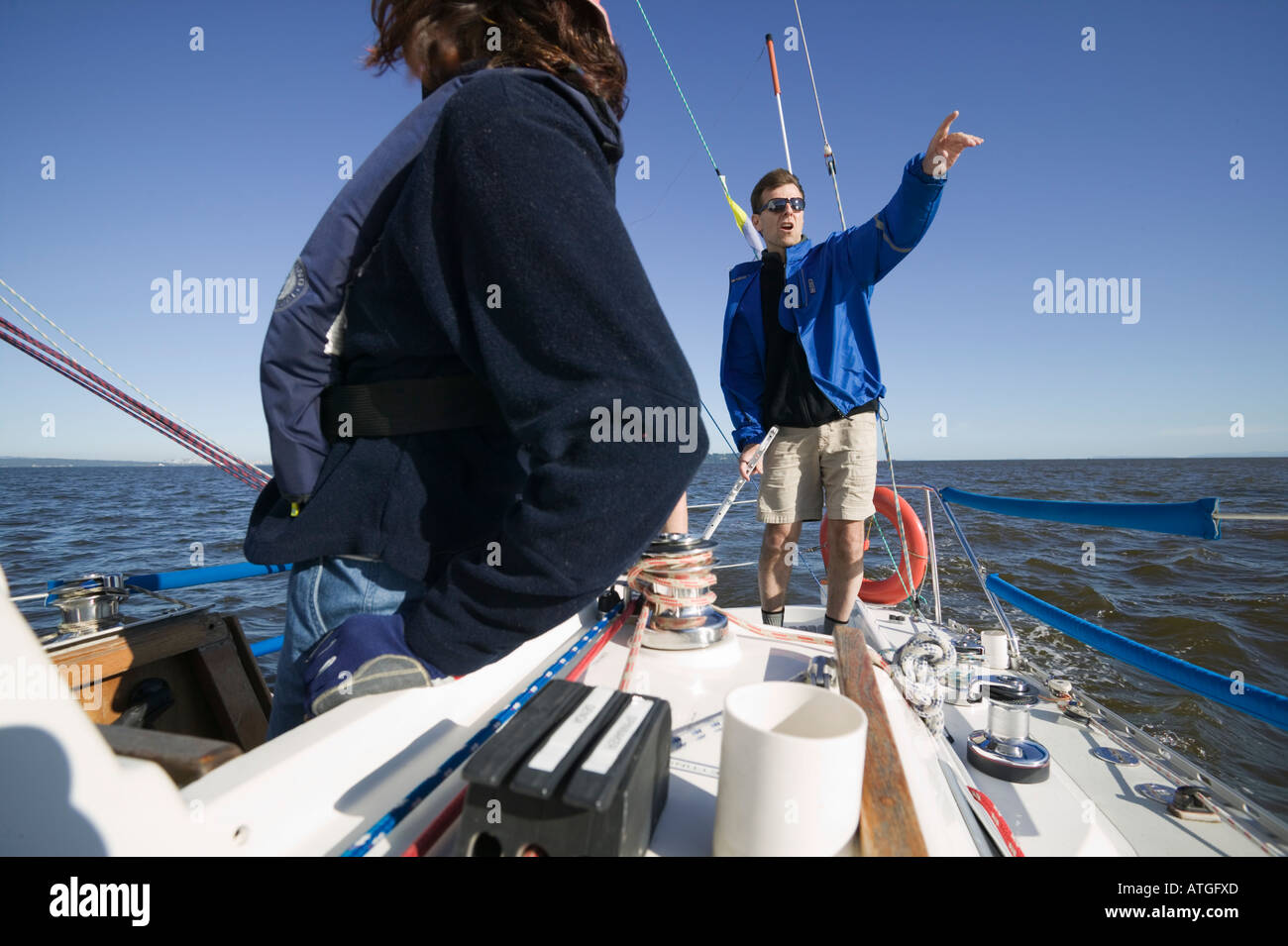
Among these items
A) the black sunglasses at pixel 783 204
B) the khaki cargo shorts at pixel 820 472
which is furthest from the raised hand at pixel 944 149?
the khaki cargo shorts at pixel 820 472

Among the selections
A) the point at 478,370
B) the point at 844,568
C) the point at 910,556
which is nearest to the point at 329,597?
the point at 478,370

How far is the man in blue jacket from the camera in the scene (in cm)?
266

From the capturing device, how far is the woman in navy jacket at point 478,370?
2.29 feet

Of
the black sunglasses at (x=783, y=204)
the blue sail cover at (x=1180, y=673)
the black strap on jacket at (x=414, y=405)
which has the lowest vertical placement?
the blue sail cover at (x=1180, y=673)

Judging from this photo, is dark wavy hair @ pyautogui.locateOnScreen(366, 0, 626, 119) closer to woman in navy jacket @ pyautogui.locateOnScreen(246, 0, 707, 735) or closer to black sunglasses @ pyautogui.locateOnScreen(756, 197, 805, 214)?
woman in navy jacket @ pyautogui.locateOnScreen(246, 0, 707, 735)

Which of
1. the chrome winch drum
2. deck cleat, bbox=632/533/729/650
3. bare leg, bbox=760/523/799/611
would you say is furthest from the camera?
bare leg, bbox=760/523/799/611

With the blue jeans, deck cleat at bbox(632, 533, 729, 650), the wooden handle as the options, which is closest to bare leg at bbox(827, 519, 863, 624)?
deck cleat at bbox(632, 533, 729, 650)

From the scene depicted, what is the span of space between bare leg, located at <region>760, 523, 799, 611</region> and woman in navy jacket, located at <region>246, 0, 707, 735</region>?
2.08 meters

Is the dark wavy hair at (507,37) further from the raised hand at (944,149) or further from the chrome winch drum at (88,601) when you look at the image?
the chrome winch drum at (88,601)

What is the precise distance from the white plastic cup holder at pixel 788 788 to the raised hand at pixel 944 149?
2.29 m

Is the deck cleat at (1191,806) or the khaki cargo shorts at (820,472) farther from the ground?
the khaki cargo shorts at (820,472)

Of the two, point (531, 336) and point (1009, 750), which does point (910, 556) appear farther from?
point (531, 336)

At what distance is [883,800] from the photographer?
669mm

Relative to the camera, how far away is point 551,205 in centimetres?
70
